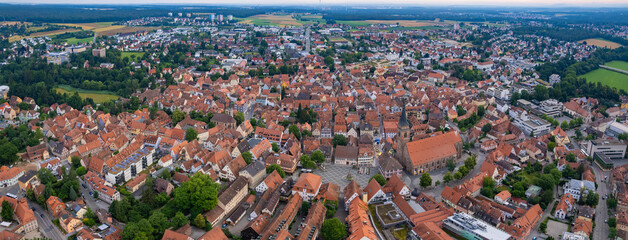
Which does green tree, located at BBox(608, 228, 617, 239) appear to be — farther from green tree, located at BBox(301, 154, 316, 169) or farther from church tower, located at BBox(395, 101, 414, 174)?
green tree, located at BBox(301, 154, 316, 169)

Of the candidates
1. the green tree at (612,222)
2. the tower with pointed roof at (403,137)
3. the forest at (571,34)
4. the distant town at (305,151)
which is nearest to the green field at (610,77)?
the distant town at (305,151)

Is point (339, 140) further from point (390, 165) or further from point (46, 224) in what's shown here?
point (46, 224)

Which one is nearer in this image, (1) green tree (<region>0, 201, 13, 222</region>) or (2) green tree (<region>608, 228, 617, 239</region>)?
(2) green tree (<region>608, 228, 617, 239</region>)

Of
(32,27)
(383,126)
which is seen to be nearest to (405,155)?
(383,126)

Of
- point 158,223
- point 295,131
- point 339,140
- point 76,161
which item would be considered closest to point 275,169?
point 339,140

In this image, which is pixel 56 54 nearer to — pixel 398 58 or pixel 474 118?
pixel 398 58

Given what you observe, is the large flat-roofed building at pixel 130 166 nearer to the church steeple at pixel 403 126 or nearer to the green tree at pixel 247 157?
the green tree at pixel 247 157

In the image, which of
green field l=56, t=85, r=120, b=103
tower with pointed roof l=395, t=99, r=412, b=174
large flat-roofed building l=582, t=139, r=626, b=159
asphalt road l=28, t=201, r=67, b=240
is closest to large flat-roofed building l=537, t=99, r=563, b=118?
large flat-roofed building l=582, t=139, r=626, b=159
